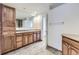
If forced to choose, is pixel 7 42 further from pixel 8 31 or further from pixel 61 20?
pixel 61 20

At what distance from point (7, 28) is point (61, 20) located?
61.1 inches

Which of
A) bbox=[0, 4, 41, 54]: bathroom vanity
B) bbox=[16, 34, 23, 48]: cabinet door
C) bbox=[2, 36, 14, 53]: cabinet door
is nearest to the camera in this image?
bbox=[0, 4, 41, 54]: bathroom vanity

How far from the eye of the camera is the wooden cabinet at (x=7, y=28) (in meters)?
2.97

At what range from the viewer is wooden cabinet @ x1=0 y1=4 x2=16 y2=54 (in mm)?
2968

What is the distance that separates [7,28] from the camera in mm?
3312

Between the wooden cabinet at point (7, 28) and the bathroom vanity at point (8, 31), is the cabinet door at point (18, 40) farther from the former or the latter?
the wooden cabinet at point (7, 28)

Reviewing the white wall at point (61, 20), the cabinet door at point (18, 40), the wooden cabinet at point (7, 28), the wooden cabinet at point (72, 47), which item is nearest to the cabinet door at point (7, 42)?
the wooden cabinet at point (7, 28)

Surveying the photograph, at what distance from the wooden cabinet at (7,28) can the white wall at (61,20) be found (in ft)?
3.61

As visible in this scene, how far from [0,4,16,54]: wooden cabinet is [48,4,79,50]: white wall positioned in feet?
3.61

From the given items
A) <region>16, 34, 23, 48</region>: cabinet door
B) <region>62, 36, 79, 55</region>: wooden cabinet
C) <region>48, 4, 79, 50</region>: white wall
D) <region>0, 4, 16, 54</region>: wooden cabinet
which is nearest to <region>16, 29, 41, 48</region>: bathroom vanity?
<region>16, 34, 23, 48</region>: cabinet door

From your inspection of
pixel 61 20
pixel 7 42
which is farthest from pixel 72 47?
pixel 7 42

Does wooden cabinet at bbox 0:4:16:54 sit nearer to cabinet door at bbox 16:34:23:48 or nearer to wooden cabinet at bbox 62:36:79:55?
cabinet door at bbox 16:34:23:48
